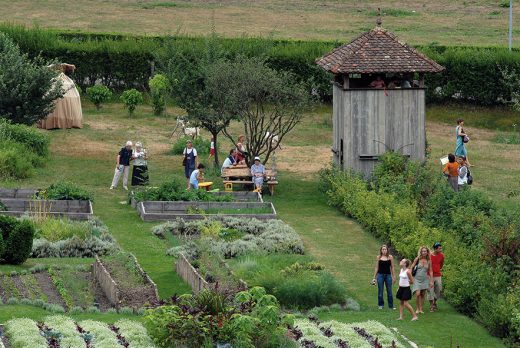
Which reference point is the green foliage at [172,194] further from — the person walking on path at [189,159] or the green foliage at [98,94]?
the green foliage at [98,94]

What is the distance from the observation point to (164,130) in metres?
50.2

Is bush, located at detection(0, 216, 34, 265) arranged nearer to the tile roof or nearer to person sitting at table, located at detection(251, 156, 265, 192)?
person sitting at table, located at detection(251, 156, 265, 192)

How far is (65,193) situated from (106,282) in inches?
297

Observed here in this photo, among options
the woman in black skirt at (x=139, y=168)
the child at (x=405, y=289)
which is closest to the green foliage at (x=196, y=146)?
the woman in black skirt at (x=139, y=168)

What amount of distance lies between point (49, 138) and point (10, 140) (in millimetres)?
3134

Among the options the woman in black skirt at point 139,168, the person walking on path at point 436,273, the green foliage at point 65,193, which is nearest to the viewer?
the person walking on path at point 436,273

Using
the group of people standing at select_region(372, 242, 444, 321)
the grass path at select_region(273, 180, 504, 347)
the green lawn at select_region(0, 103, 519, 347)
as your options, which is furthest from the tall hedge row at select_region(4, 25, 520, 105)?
the group of people standing at select_region(372, 242, 444, 321)

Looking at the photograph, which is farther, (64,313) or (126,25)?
(126,25)

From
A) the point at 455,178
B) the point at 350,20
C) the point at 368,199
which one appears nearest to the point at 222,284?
the point at 368,199

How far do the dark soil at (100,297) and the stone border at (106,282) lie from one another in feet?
0.22

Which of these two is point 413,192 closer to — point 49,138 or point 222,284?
point 222,284

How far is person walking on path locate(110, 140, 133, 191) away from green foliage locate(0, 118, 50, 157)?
381 centimetres

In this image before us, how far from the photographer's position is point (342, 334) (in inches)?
1060

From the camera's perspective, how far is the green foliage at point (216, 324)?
25.1m
